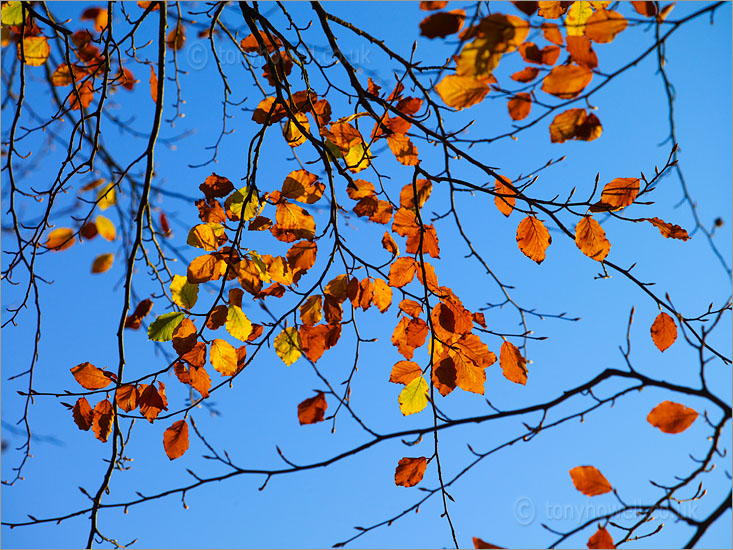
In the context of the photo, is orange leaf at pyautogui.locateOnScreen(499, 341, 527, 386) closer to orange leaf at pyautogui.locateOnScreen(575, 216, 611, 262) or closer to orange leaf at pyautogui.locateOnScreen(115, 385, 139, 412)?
orange leaf at pyautogui.locateOnScreen(575, 216, 611, 262)

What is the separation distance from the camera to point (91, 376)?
1727mm

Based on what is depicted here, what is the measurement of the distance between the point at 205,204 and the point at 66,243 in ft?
2.59

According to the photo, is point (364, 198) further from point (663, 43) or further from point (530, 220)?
point (663, 43)

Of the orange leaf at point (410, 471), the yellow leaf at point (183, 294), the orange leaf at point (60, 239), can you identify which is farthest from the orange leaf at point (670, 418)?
the orange leaf at point (60, 239)

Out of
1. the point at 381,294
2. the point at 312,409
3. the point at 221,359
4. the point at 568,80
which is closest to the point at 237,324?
the point at 221,359

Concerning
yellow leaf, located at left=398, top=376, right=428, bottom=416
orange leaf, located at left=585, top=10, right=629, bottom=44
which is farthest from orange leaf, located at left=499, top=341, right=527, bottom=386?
orange leaf, located at left=585, top=10, right=629, bottom=44

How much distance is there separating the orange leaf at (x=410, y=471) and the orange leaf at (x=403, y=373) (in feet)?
0.81

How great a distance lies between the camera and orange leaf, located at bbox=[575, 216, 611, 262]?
1544 mm

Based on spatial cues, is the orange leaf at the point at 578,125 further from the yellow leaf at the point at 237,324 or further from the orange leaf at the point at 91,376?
the orange leaf at the point at 91,376

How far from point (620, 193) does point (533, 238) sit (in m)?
0.28

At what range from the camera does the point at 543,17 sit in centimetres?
171

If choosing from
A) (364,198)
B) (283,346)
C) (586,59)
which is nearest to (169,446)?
(283,346)

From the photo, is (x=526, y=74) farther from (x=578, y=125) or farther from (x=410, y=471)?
(x=410, y=471)

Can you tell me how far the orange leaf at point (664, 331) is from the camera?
5.32 ft
